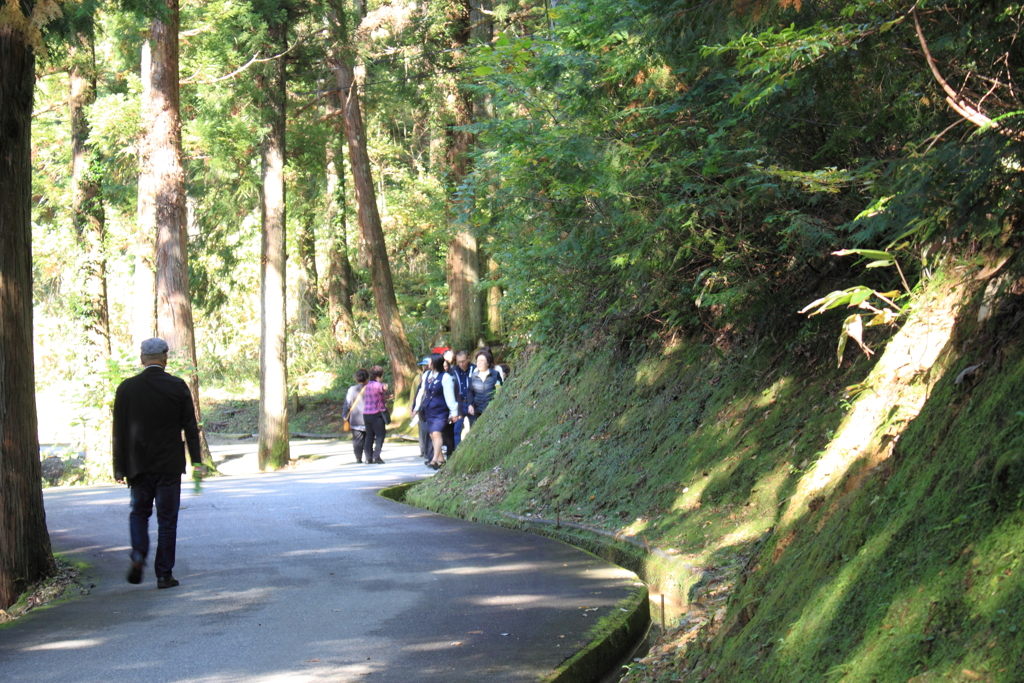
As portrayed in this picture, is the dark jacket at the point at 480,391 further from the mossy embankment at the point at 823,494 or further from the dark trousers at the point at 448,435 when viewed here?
the mossy embankment at the point at 823,494

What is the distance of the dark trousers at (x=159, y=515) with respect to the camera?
8086 millimetres

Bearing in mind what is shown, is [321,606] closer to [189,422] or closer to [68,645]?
[68,645]

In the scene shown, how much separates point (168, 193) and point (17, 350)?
13141 millimetres

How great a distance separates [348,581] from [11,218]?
156 inches

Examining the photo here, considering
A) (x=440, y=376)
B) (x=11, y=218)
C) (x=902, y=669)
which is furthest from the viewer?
(x=440, y=376)

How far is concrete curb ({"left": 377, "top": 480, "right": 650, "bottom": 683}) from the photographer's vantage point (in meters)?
5.67

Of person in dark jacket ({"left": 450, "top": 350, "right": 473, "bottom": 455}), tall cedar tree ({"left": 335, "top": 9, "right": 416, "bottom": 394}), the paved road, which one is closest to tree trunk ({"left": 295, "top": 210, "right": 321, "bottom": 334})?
tall cedar tree ({"left": 335, "top": 9, "right": 416, "bottom": 394})

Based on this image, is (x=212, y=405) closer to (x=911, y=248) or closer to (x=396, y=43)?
(x=396, y=43)

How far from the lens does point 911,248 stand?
6809 millimetres

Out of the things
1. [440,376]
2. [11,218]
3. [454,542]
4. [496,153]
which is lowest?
[454,542]

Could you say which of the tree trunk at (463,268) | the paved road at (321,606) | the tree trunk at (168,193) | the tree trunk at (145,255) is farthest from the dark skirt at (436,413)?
the tree trunk at (463,268)

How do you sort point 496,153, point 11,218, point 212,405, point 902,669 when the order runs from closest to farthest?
point 902,669 < point 11,218 < point 496,153 < point 212,405

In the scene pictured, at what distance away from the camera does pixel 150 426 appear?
8.16m

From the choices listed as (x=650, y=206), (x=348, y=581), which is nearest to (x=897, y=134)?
(x=650, y=206)
